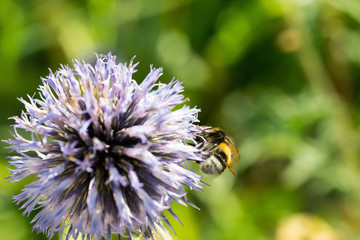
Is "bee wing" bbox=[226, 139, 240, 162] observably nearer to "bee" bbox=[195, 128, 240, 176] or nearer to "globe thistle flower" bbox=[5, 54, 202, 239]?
"bee" bbox=[195, 128, 240, 176]

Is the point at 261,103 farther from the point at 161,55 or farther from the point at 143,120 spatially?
the point at 143,120

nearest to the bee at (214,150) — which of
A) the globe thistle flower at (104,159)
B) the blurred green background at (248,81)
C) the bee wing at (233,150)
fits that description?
the bee wing at (233,150)

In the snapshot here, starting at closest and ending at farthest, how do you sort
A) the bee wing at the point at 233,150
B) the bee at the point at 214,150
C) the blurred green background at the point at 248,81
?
the bee at the point at 214,150 → the bee wing at the point at 233,150 → the blurred green background at the point at 248,81

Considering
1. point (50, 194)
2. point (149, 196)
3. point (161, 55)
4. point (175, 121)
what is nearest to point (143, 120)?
point (175, 121)

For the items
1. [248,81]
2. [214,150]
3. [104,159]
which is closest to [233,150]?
[214,150]

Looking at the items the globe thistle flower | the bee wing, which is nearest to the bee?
the bee wing

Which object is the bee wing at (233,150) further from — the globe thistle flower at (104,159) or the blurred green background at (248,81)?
the blurred green background at (248,81)
